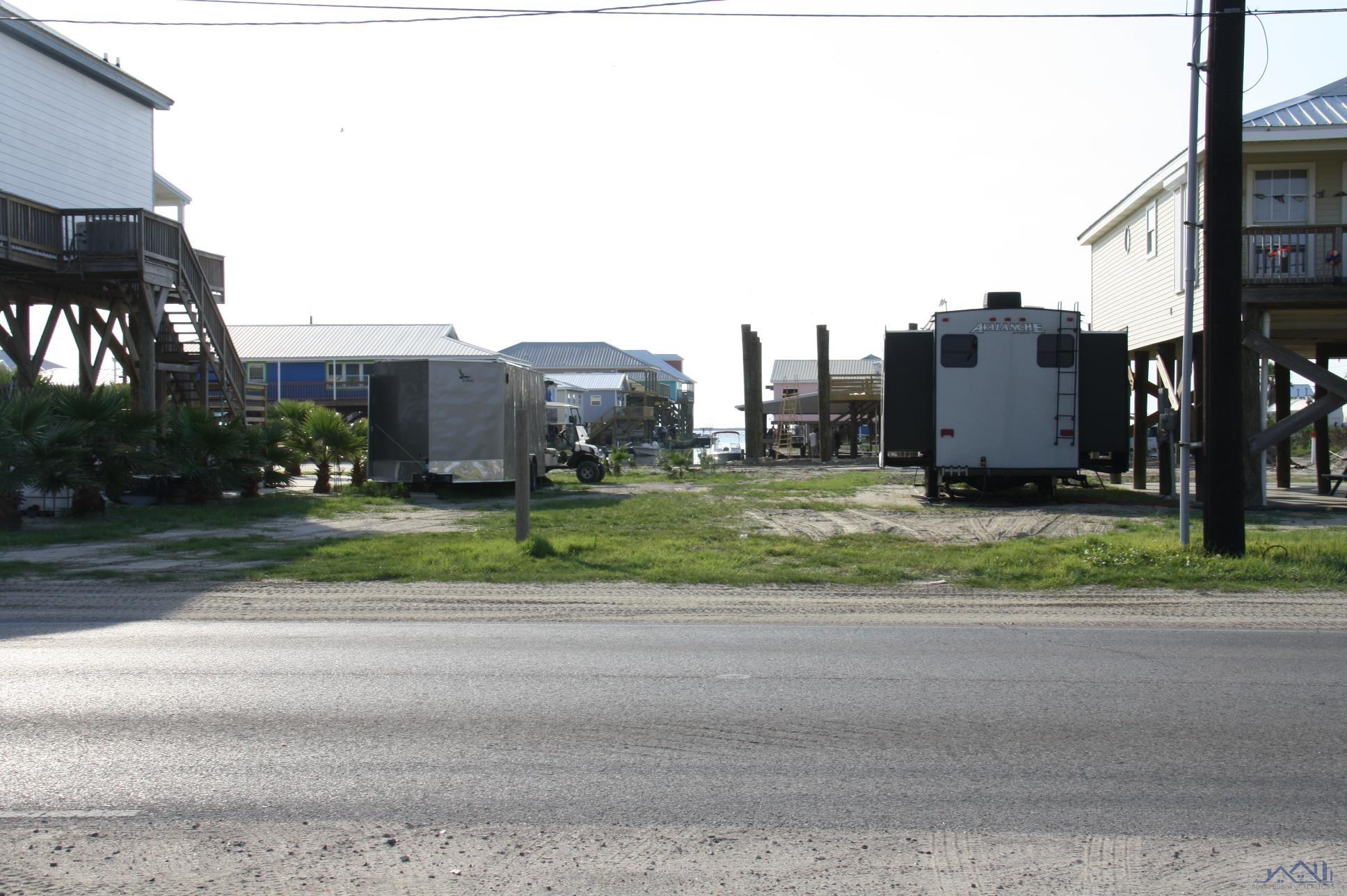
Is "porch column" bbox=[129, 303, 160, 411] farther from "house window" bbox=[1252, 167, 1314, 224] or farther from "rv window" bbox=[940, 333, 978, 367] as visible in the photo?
"house window" bbox=[1252, 167, 1314, 224]

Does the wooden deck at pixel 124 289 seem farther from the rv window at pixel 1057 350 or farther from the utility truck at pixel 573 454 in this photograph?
the rv window at pixel 1057 350

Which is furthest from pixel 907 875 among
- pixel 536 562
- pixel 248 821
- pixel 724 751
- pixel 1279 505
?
pixel 1279 505

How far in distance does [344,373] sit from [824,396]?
106ft

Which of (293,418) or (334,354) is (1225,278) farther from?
(334,354)

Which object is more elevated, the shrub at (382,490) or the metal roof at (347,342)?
the metal roof at (347,342)

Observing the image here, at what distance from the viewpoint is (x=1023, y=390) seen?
1980 centimetres

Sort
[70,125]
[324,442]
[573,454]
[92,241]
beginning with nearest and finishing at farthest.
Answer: [92,241] → [324,442] → [70,125] → [573,454]

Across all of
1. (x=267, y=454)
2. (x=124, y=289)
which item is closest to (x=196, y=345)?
(x=124, y=289)

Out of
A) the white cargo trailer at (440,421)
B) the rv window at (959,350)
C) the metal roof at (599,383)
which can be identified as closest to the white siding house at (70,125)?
the white cargo trailer at (440,421)

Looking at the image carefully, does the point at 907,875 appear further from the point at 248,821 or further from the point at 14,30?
the point at 14,30

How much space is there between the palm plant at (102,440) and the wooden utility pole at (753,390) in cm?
2379

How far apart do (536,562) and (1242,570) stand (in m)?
7.56

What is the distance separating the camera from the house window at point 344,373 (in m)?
60.6

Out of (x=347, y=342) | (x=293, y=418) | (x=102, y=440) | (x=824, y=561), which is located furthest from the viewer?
(x=347, y=342)
